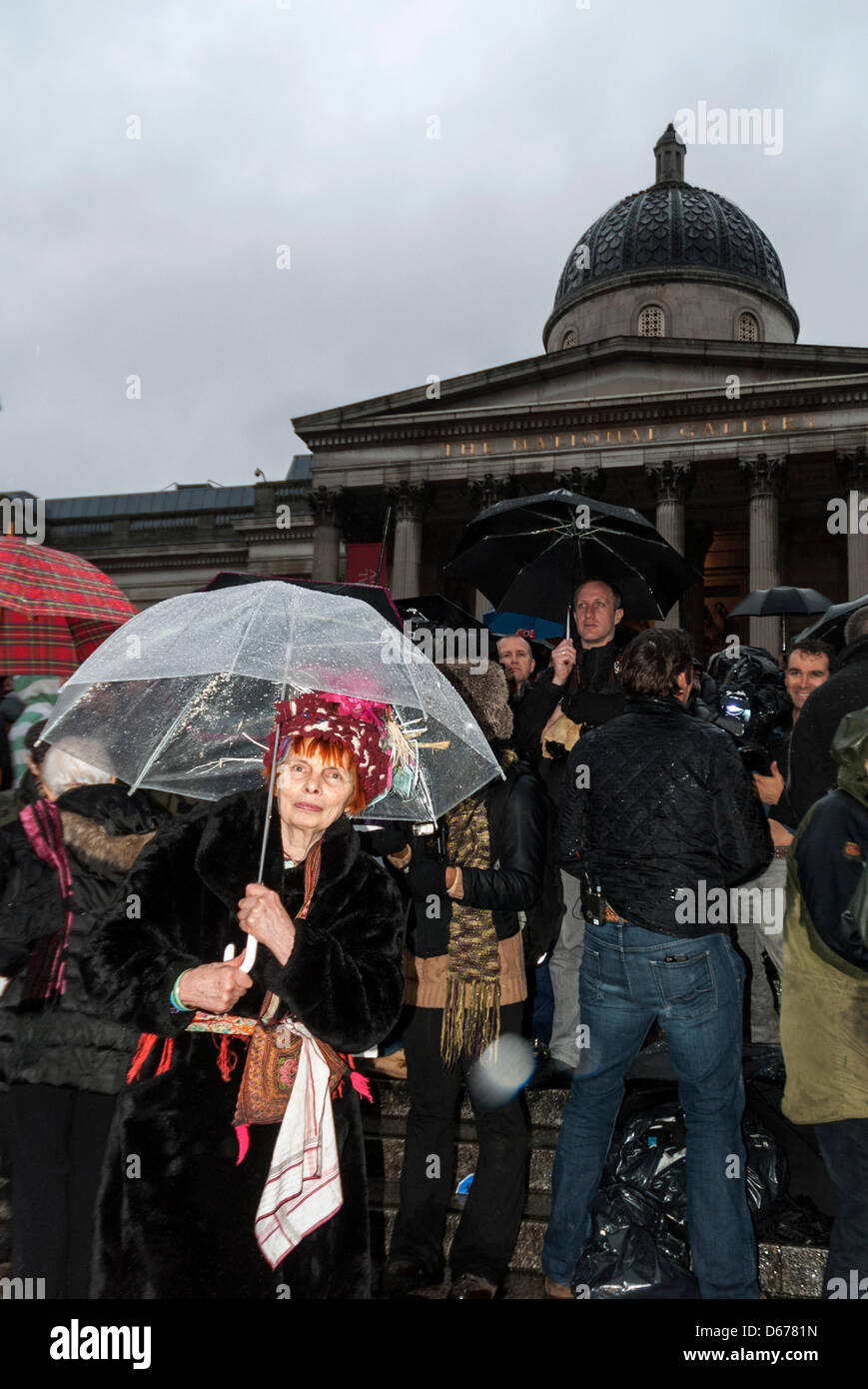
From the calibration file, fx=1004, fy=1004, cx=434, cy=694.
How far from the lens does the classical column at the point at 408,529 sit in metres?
32.4

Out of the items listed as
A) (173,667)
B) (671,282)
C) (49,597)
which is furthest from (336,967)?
(671,282)

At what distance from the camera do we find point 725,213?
39188mm

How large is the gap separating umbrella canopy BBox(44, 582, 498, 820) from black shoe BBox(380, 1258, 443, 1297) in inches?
77.5

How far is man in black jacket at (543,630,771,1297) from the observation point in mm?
3660

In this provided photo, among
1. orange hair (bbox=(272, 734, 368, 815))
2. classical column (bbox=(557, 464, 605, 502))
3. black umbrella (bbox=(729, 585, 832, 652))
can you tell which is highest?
classical column (bbox=(557, 464, 605, 502))

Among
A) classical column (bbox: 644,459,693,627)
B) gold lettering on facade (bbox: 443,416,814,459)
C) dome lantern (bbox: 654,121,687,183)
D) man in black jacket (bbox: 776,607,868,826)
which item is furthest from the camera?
dome lantern (bbox: 654,121,687,183)

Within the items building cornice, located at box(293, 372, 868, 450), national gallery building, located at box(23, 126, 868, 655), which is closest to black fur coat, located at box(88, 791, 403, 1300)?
national gallery building, located at box(23, 126, 868, 655)

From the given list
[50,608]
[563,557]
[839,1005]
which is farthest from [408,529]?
[839,1005]

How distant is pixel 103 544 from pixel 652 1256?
43341 millimetres

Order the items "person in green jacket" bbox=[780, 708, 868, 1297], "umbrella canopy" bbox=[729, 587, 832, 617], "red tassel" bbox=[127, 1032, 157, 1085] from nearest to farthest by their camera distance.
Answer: "red tassel" bbox=[127, 1032, 157, 1085] → "person in green jacket" bbox=[780, 708, 868, 1297] → "umbrella canopy" bbox=[729, 587, 832, 617]

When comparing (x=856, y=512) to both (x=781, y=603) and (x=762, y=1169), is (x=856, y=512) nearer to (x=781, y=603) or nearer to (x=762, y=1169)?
(x=781, y=603)

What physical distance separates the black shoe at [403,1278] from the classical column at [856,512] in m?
27.2

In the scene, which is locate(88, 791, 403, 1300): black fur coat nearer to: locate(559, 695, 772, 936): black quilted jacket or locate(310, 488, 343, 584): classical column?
locate(559, 695, 772, 936): black quilted jacket
